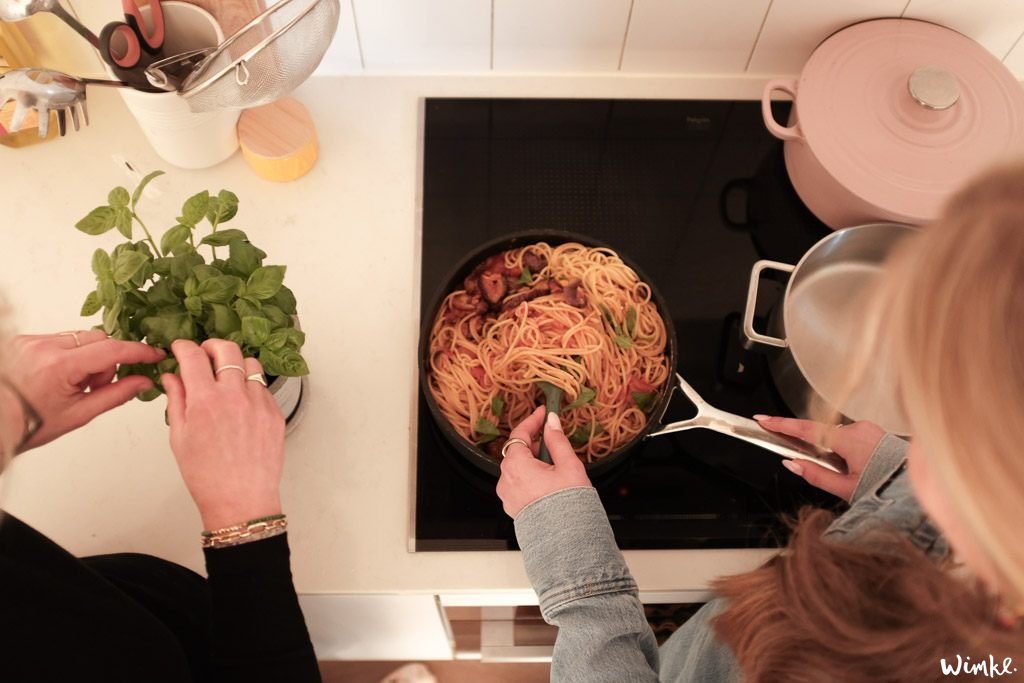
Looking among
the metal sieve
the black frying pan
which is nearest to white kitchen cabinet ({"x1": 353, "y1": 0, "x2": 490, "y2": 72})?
the metal sieve

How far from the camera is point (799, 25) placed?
111 centimetres

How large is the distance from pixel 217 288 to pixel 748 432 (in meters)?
0.62

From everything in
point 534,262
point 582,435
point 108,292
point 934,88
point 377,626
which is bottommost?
point 377,626

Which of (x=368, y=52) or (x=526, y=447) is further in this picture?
(x=368, y=52)

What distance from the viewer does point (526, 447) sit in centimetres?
80

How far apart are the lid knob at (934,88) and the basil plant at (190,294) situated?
88cm

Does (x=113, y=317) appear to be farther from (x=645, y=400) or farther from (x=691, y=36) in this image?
(x=691, y=36)

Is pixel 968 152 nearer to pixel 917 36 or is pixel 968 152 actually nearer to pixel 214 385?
pixel 917 36

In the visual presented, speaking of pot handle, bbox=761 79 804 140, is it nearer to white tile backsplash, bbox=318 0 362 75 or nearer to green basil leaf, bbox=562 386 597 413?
green basil leaf, bbox=562 386 597 413

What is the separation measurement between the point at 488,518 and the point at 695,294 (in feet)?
1.46

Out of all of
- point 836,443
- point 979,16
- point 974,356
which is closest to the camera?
point 974,356

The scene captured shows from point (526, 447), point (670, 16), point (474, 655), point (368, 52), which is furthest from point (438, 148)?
point (474, 655)

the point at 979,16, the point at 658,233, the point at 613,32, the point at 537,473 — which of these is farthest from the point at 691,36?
the point at 537,473

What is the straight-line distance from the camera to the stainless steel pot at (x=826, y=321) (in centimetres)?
91
